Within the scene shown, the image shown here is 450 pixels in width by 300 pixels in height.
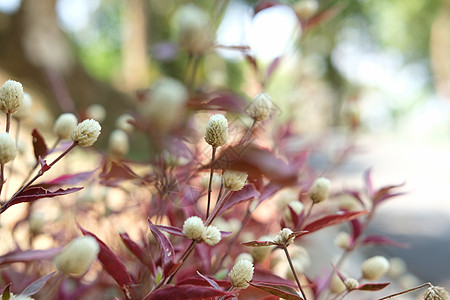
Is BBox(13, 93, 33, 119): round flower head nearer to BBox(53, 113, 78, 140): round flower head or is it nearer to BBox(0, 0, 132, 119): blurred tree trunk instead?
BBox(53, 113, 78, 140): round flower head

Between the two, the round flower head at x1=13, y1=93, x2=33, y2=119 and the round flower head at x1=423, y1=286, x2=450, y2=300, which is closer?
the round flower head at x1=423, y1=286, x2=450, y2=300

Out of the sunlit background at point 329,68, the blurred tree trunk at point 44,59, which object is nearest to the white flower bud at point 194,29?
the sunlit background at point 329,68

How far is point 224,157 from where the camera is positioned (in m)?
0.26

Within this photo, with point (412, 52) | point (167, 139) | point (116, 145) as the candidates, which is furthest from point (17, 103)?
point (412, 52)

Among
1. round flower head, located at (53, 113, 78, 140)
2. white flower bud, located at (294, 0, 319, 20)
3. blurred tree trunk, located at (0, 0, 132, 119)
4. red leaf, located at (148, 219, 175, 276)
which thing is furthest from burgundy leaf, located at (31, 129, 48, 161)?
blurred tree trunk, located at (0, 0, 132, 119)

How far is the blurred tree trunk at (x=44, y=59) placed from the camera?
5.07ft

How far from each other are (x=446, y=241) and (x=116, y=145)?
1199 mm

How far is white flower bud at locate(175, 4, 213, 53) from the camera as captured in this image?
0.24 metres

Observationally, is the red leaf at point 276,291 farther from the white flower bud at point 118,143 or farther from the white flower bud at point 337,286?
the white flower bud at point 118,143

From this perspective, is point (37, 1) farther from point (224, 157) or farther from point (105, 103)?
point (224, 157)

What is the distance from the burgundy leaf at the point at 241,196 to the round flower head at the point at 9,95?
155 millimetres

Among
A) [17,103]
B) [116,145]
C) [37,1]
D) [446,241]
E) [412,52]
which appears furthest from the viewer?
[412,52]

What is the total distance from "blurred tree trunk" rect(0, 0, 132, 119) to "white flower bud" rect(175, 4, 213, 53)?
133 cm

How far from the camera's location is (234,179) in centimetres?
25
